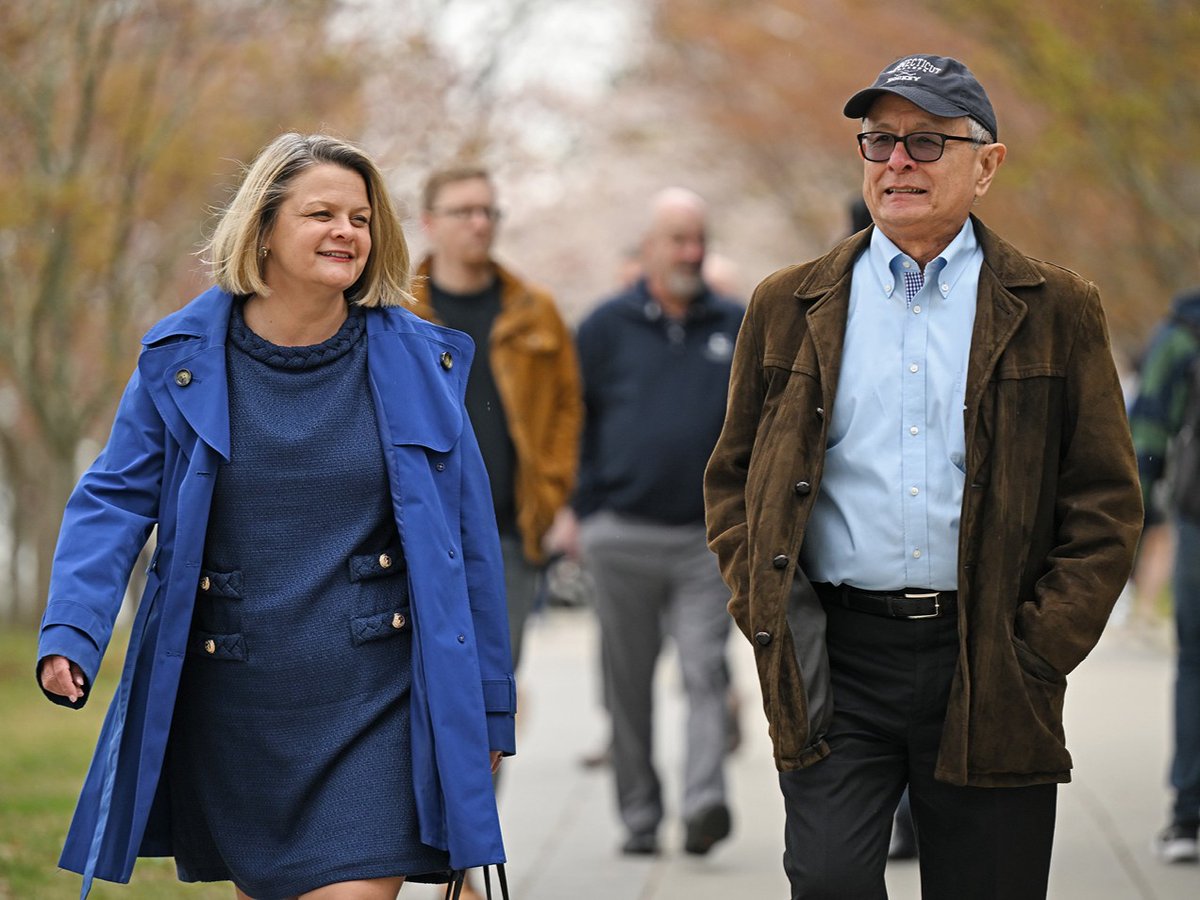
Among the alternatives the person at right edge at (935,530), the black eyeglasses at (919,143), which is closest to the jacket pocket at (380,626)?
the person at right edge at (935,530)

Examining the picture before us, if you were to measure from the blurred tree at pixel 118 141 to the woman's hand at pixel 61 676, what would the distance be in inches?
335

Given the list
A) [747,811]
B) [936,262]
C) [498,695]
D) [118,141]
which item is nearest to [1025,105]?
[118,141]

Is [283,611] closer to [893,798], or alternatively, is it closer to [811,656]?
[811,656]

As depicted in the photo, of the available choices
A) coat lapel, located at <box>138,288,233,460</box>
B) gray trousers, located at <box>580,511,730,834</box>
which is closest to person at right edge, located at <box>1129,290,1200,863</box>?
gray trousers, located at <box>580,511,730,834</box>

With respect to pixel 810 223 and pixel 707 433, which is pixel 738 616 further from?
pixel 810 223

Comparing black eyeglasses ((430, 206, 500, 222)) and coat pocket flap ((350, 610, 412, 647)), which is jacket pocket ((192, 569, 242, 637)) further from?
black eyeglasses ((430, 206, 500, 222))

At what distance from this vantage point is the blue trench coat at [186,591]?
429cm

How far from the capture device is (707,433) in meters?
8.15

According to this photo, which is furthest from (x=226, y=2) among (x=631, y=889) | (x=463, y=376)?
(x=463, y=376)

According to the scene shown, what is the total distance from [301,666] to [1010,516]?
1.53m

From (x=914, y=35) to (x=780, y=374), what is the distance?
557 inches

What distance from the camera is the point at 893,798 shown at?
14.3ft

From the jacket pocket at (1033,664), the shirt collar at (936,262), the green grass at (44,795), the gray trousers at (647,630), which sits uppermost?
the shirt collar at (936,262)

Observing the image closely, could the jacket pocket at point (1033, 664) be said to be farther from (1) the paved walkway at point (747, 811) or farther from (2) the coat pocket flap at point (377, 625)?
(1) the paved walkway at point (747, 811)
